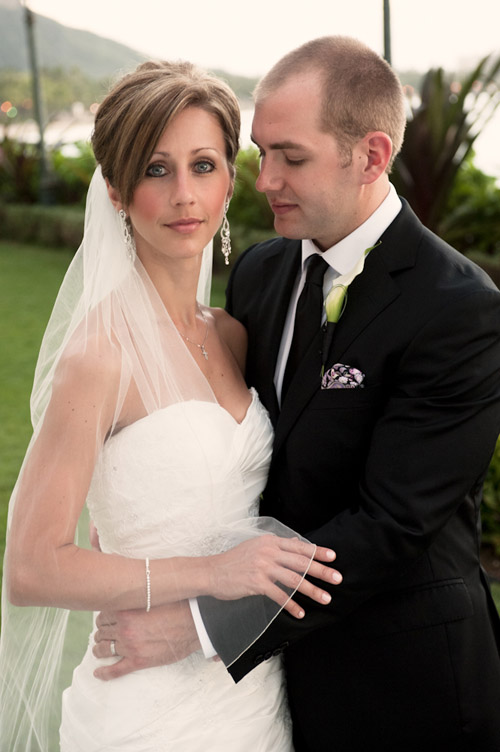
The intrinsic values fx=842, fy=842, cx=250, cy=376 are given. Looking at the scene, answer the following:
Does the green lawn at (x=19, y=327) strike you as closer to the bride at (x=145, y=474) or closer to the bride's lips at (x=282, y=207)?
the bride at (x=145, y=474)

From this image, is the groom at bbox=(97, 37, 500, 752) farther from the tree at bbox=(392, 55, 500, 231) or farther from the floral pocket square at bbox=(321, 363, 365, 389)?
the tree at bbox=(392, 55, 500, 231)

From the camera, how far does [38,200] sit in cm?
1498

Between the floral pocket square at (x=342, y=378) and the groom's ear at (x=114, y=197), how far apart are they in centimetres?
72

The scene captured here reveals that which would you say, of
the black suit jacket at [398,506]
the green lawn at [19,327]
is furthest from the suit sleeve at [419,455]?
the green lawn at [19,327]

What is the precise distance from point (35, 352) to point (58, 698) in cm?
591

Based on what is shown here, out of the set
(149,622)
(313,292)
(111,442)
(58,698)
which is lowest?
(58,698)

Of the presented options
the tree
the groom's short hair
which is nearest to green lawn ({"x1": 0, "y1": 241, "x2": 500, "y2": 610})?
the groom's short hair

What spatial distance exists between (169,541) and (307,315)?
70 cm

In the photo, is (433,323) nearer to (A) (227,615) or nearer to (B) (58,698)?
(A) (227,615)

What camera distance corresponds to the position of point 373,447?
6.79ft

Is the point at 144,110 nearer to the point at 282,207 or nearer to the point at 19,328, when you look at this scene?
the point at 282,207

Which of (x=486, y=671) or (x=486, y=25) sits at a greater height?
(x=486, y=25)

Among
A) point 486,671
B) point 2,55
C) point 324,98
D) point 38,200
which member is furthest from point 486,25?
point 2,55

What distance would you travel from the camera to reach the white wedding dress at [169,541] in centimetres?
210
